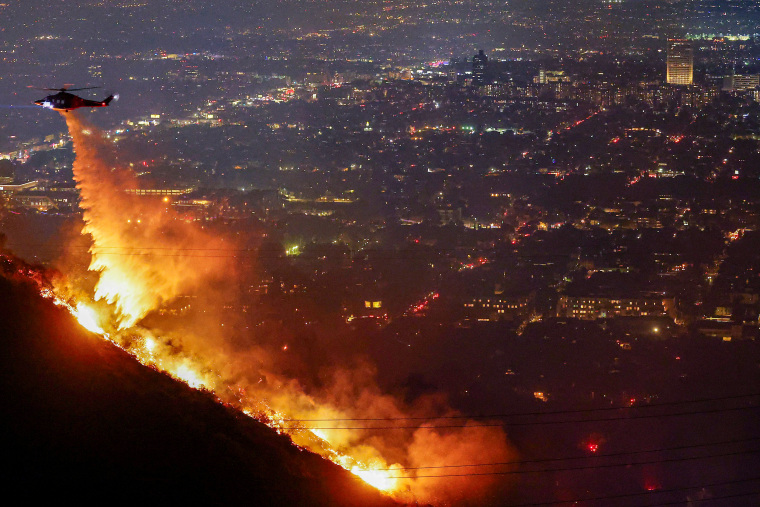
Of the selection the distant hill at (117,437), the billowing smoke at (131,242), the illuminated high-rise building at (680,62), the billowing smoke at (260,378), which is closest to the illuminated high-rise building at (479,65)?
the illuminated high-rise building at (680,62)

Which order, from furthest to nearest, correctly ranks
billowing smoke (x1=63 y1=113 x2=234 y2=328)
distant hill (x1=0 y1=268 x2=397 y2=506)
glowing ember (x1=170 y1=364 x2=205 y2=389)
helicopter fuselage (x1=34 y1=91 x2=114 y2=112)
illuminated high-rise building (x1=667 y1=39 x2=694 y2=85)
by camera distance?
1. illuminated high-rise building (x1=667 y1=39 x2=694 y2=85)
2. billowing smoke (x1=63 y1=113 x2=234 y2=328)
3. glowing ember (x1=170 y1=364 x2=205 y2=389)
4. helicopter fuselage (x1=34 y1=91 x2=114 y2=112)
5. distant hill (x1=0 y1=268 x2=397 y2=506)

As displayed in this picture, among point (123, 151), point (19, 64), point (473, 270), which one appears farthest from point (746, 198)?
point (19, 64)

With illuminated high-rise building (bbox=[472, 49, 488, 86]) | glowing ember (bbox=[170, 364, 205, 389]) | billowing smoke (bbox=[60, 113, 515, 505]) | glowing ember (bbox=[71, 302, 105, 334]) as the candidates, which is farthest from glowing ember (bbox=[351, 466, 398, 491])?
illuminated high-rise building (bbox=[472, 49, 488, 86])

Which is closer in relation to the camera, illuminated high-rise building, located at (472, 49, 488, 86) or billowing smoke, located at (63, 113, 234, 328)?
billowing smoke, located at (63, 113, 234, 328)

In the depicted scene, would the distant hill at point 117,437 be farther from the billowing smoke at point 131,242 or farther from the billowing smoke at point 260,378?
the billowing smoke at point 131,242

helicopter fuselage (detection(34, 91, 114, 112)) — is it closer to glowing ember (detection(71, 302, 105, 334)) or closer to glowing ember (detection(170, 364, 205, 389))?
glowing ember (detection(71, 302, 105, 334))

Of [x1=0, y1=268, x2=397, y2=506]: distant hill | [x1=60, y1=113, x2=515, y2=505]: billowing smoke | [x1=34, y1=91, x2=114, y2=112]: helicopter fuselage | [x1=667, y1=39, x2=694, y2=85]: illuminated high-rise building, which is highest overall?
[x1=34, y1=91, x2=114, y2=112]: helicopter fuselage
